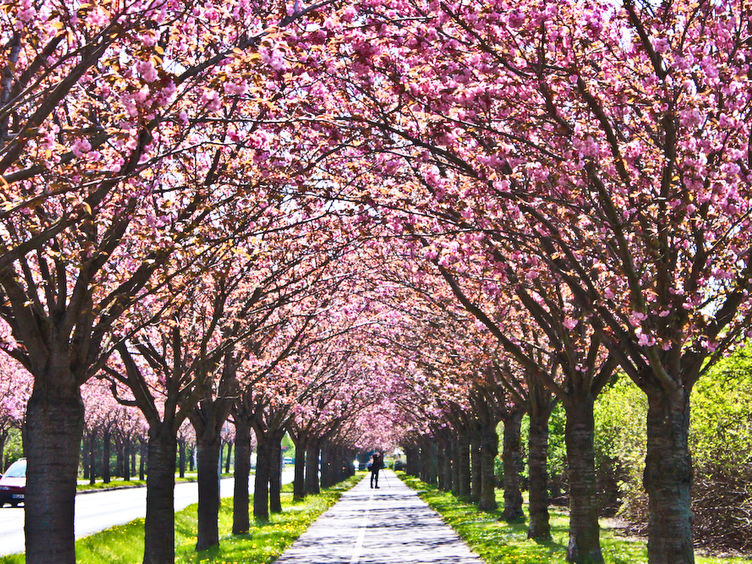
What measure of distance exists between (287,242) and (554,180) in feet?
16.6

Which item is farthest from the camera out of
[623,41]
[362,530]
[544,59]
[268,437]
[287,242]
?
[268,437]

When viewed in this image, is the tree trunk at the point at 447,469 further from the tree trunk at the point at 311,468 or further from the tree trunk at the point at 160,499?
the tree trunk at the point at 160,499

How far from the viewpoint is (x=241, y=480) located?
22141 mm

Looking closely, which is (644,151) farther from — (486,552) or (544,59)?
(486,552)

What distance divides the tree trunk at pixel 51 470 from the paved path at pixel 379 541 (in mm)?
7478

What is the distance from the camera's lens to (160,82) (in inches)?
249

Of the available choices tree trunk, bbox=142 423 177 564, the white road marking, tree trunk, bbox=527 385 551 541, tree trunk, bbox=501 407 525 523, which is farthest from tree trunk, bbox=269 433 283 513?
tree trunk, bbox=142 423 177 564

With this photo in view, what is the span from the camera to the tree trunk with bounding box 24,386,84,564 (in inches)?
354

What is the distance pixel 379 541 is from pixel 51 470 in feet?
41.2

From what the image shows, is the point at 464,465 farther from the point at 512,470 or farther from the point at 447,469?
the point at 512,470

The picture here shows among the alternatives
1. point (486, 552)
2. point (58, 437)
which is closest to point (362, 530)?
point (486, 552)

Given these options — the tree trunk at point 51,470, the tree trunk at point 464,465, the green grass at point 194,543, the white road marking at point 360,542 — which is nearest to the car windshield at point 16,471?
the green grass at point 194,543

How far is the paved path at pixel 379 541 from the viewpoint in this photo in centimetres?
1650

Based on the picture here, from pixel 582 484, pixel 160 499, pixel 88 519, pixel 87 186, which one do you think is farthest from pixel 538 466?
pixel 88 519
